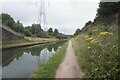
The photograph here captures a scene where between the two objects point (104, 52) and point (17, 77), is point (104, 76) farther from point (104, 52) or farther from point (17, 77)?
point (17, 77)

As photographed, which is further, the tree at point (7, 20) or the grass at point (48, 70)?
the tree at point (7, 20)

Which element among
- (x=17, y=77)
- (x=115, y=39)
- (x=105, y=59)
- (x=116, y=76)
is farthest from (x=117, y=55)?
(x=17, y=77)

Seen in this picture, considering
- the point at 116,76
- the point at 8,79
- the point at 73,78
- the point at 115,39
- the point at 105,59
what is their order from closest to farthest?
the point at 116,76, the point at 105,59, the point at 73,78, the point at 115,39, the point at 8,79

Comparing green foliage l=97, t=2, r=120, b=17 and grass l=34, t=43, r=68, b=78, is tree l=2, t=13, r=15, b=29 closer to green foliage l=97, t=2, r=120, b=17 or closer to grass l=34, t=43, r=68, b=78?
green foliage l=97, t=2, r=120, b=17

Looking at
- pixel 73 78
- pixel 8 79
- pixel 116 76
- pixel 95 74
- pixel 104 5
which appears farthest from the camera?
pixel 104 5

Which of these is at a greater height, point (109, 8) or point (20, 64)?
point (109, 8)

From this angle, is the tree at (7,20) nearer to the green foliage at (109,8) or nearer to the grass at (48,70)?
the green foliage at (109,8)

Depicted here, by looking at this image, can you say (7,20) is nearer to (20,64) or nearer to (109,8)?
A: (109,8)

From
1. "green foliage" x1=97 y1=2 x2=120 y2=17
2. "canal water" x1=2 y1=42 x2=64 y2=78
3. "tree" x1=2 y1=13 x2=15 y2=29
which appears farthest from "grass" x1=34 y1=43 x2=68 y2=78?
"tree" x1=2 y1=13 x2=15 y2=29

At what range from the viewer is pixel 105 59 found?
385 inches

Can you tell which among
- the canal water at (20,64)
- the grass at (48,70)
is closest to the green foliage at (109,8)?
the canal water at (20,64)

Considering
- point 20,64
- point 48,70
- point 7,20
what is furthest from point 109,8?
point 7,20

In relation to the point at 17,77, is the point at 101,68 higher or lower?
higher

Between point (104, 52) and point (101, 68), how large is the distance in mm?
1238
